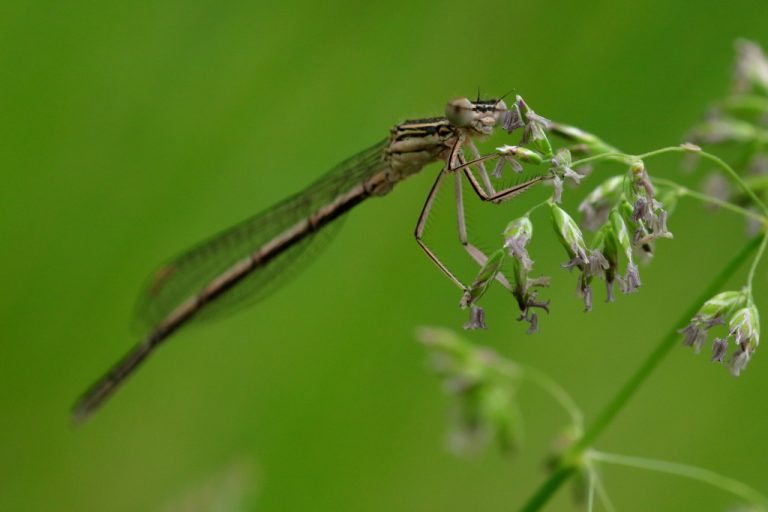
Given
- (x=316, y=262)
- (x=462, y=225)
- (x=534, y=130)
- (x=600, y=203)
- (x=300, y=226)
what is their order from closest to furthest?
(x=534, y=130) → (x=600, y=203) → (x=462, y=225) → (x=300, y=226) → (x=316, y=262)

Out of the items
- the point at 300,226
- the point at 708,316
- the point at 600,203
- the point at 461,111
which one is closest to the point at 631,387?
the point at 708,316

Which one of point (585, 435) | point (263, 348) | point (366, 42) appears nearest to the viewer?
point (585, 435)

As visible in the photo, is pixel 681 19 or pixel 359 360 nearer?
pixel 359 360

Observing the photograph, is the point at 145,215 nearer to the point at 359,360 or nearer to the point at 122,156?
the point at 122,156

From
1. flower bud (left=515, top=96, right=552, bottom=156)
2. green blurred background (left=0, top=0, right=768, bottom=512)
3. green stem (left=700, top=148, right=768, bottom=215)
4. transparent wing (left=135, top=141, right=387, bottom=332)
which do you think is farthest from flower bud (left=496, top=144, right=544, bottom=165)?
green blurred background (left=0, top=0, right=768, bottom=512)

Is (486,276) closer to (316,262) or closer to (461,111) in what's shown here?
(461,111)

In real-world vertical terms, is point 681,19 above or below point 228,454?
above

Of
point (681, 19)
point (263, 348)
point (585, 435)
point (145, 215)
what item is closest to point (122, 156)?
point (145, 215)

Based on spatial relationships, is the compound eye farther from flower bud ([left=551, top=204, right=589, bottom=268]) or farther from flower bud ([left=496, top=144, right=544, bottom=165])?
flower bud ([left=551, top=204, right=589, bottom=268])
